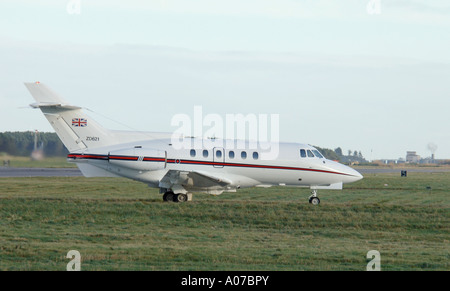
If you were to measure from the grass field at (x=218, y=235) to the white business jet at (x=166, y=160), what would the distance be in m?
1.84

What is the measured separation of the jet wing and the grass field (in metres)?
1.39

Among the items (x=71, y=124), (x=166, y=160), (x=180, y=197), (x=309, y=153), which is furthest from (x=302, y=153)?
(x=71, y=124)

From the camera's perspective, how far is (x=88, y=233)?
21.1m

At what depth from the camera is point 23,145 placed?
4312 centimetres

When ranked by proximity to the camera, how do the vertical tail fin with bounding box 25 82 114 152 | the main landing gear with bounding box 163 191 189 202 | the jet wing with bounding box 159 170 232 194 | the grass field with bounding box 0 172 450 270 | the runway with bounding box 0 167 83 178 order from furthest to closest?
1. the runway with bounding box 0 167 83 178
2. the main landing gear with bounding box 163 191 189 202
3. the jet wing with bounding box 159 170 232 194
4. the vertical tail fin with bounding box 25 82 114 152
5. the grass field with bounding box 0 172 450 270

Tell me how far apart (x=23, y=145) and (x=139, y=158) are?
14.9 metres

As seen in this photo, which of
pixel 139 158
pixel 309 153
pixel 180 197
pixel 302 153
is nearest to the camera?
pixel 139 158

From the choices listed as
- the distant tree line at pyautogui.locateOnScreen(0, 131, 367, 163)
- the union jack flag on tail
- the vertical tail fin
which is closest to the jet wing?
the vertical tail fin

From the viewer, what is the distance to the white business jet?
1234 inches

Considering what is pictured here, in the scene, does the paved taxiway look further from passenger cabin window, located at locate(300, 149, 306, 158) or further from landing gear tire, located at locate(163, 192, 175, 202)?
passenger cabin window, located at locate(300, 149, 306, 158)

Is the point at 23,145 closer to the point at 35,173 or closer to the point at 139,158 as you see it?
the point at 139,158
